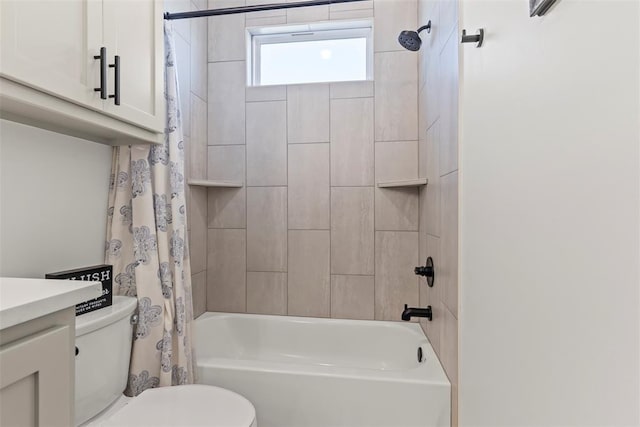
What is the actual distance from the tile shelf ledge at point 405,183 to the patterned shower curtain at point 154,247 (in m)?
1.15

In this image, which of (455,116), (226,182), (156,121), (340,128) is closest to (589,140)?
(455,116)

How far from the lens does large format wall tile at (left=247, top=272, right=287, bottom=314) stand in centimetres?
230

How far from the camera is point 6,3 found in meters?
0.75

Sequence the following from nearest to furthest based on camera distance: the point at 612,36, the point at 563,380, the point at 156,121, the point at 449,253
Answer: the point at 612,36 → the point at 563,380 → the point at 156,121 → the point at 449,253

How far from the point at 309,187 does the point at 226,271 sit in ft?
2.61

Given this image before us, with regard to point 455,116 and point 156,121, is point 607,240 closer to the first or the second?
point 455,116

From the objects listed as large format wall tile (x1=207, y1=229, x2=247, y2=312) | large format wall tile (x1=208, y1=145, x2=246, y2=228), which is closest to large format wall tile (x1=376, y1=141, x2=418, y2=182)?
large format wall tile (x1=208, y1=145, x2=246, y2=228)

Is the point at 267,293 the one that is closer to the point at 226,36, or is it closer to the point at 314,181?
the point at 314,181

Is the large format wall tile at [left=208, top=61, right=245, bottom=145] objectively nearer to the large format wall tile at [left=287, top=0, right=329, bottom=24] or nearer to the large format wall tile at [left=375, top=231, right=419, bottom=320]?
the large format wall tile at [left=287, top=0, right=329, bottom=24]

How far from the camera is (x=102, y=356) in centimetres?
116

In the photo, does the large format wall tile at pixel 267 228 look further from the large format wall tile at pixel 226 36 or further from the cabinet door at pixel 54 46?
the cabinet door at pixel 54 46

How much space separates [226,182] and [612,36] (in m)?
2.01

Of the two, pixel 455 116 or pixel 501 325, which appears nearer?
pixel 501 325

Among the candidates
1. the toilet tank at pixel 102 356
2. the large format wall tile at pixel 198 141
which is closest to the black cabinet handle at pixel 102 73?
the toilet tank at pixel 102 356
